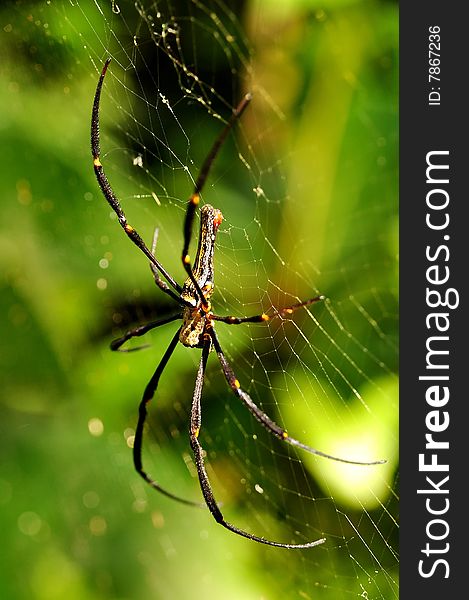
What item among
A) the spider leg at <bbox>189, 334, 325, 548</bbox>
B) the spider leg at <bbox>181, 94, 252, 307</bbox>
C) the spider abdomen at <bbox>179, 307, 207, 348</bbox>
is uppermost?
the spider leg at <bbox>181, 94, 252, 307</bbox>

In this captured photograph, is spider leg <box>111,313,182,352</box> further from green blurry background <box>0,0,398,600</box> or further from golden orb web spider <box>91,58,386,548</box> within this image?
green blurry background <box>0,0,398,600</box>

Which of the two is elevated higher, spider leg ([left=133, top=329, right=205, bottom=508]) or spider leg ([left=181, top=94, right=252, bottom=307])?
spider leg ([left=181, top=94, right=252, bottom=307])

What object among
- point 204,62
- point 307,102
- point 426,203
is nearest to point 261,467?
point 426,203

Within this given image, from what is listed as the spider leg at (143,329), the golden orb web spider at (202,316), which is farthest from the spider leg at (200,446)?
the spider leg at (143,329)

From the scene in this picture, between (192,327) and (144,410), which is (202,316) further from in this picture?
(144,410)

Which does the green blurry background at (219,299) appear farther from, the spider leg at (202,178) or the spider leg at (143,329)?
the spider leg at (202,178)

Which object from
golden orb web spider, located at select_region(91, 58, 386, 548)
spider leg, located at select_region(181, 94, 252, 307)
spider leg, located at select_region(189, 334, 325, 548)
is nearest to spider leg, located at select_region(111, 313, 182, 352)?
golden orb web spider, located at select_region(91, 58, 386, 548)

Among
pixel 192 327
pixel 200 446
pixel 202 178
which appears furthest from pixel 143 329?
pixel 202 178

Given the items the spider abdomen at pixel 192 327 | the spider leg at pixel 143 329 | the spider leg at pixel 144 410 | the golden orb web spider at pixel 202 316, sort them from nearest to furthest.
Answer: the golden orb web spider at pixel 202 316
the spider abdomen at pixel 192 327
the spider leg at pixel 143 329
the spider leg at pixel 144 410
